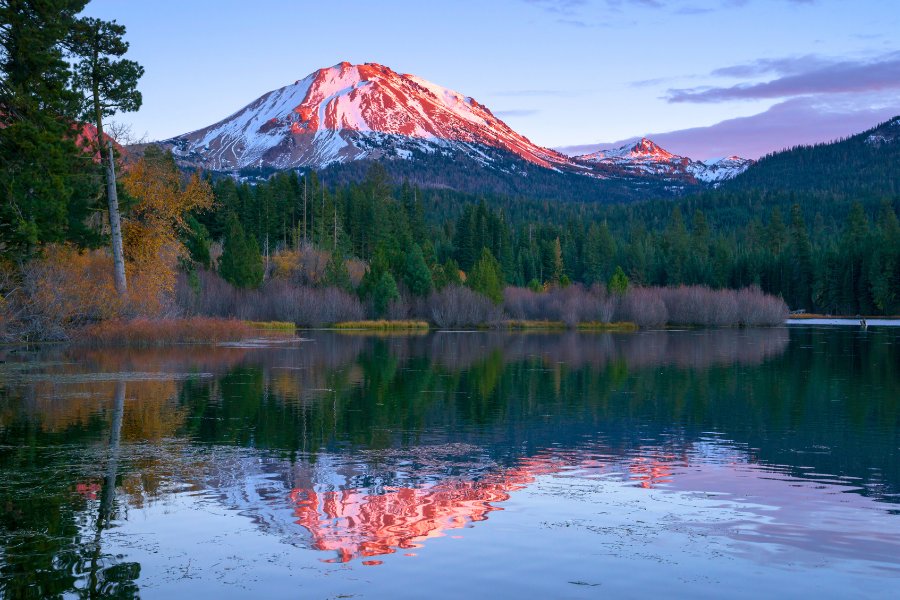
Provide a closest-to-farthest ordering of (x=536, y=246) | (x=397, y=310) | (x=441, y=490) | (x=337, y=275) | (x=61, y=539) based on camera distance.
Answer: (x=61, y=539)
(x=441, y=490)
(x=337, y=275)
(x=397, y=310)
(x=536, y=246)

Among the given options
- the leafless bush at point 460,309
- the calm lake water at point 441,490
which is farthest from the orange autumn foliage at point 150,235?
the leafless bush at point 460,309

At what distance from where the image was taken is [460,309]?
342 feet

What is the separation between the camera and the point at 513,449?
1991cm

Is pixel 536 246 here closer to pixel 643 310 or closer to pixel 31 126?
pixel 643 310

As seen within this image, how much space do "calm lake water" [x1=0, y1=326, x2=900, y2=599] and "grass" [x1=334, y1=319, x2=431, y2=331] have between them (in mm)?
62378

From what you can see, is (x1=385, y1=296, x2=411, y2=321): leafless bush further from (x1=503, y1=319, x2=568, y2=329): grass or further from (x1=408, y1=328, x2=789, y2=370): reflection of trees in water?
(x1=408, y1=328, x2=789, y2=370): reflection of trees in water

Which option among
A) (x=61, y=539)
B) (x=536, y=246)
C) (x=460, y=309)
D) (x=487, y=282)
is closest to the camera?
(x=61, y=539)

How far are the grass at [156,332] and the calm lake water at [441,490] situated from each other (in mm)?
15917

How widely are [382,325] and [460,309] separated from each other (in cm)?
1042

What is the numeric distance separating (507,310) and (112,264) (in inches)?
2591

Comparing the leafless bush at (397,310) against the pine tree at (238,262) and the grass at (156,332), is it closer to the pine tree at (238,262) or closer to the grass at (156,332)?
the pine tree at (238,262)

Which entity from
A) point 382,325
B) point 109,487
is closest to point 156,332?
point 109,487

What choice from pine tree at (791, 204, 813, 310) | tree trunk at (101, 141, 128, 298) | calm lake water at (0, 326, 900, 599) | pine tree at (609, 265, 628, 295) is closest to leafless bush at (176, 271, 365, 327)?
tree trunk at (101, 141, 128, 298)

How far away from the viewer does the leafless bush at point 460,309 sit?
342 ft
